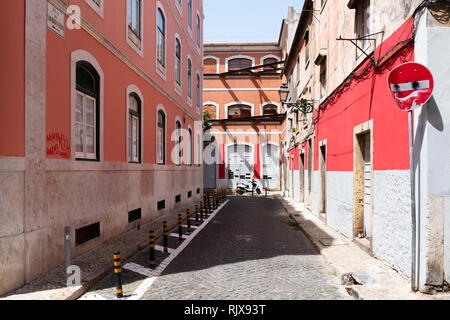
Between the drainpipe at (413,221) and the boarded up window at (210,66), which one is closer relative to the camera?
the drainpipe at (413,221)

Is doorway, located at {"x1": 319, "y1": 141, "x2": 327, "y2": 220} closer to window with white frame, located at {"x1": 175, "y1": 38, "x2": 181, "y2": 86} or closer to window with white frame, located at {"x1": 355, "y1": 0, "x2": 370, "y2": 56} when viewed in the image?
window with white frame, located at {"x1": 355, "y1": 0, "x2": 370, "y2": 56}

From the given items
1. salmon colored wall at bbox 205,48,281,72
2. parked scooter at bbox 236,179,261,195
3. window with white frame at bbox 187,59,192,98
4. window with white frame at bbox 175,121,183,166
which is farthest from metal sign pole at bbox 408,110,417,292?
salmon colored wall at bbox 205,48,281,72

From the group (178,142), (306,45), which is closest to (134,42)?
(178,142)

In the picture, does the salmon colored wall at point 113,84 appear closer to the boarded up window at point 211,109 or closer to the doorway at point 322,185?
the doorway at point 322,185

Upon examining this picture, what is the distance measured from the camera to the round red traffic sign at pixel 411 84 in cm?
522

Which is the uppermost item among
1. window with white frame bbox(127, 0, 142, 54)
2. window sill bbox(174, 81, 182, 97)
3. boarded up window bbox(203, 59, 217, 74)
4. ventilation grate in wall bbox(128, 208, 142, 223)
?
boarded up window bbox(203, 59, 217, 74)

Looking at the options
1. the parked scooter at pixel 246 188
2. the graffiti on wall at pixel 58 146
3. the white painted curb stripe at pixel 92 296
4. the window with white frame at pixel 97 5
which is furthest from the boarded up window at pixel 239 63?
the white painted curb stripe at pixel 92 296

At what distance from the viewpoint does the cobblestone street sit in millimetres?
5602

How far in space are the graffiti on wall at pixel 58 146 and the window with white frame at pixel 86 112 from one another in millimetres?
672

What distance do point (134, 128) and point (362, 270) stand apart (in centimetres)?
839

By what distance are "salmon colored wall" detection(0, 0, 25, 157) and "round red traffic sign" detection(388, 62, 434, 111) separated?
5.71m

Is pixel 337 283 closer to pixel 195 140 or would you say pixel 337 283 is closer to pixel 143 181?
pixel 143 181

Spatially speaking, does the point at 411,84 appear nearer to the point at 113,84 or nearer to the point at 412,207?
the point at 412,207

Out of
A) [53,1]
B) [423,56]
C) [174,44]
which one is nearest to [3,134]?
[53,1]
